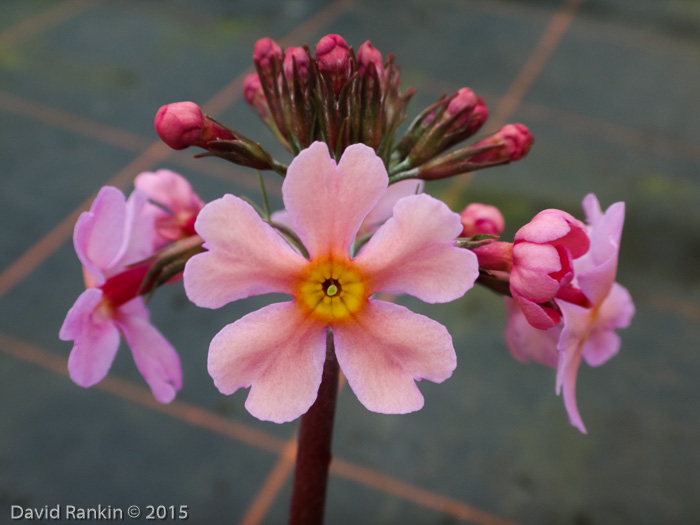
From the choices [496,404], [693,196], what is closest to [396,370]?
[496,404]

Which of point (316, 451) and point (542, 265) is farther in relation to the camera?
point (316, 451)

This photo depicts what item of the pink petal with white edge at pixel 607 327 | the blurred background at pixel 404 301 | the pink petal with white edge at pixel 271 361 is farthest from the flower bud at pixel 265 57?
the blurred background at pixel 404 301

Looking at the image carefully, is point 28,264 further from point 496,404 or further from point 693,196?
point 693,196

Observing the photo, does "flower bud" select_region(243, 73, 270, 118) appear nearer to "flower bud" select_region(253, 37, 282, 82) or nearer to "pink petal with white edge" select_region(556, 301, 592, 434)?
"flower bud" select_region(253, 37, 282, 82)

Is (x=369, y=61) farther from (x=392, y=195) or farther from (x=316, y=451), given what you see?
(x=316, y=451)

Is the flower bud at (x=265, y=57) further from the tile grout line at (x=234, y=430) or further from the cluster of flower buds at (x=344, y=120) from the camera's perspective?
the tile grout line at (x=234, y=430)

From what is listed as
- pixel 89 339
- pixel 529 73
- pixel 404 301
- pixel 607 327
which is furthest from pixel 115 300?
pixel 529 73

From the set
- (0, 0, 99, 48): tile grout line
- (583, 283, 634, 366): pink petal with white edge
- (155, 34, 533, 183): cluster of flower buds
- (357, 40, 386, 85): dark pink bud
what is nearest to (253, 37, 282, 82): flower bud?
(155, 34, 533, 183): cluster of flower buds
